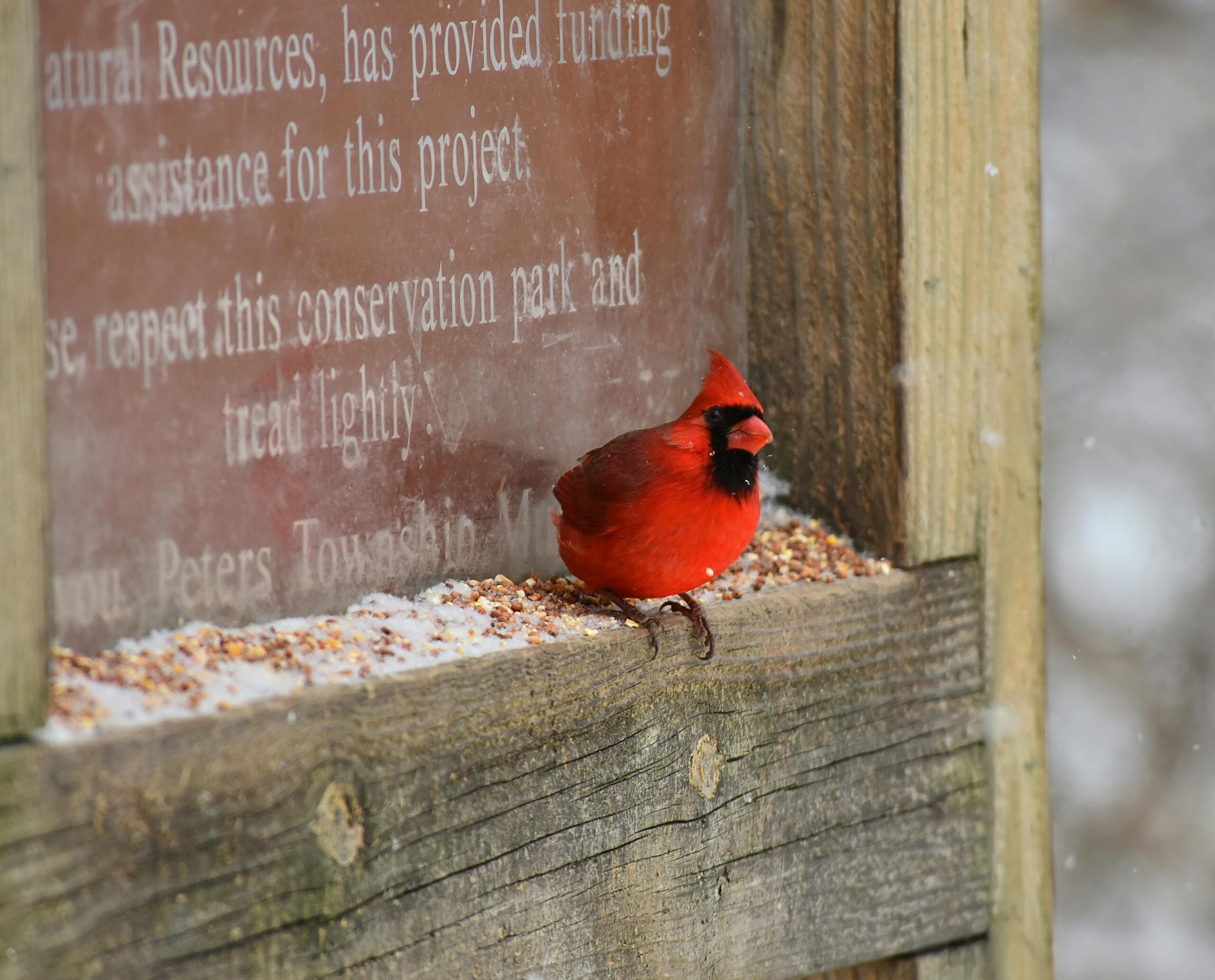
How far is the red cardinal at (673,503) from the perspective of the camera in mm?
2139

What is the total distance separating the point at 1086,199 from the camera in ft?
15.9

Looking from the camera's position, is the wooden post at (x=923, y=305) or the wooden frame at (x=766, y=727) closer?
the wooden frame at (x=766, y=727)

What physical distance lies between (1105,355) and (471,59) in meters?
3.12

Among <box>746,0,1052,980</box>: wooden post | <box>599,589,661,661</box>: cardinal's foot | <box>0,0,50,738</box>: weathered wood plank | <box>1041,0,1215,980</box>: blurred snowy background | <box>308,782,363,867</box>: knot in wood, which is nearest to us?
<box>0,0,50,738</box>: weathered wood plank

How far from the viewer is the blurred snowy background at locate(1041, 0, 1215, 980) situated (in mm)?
4672

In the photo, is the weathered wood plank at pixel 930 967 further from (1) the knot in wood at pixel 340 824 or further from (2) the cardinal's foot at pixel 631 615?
(1) the knot in wood at pixel 340 824

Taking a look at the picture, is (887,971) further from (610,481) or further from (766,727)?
(610,481)

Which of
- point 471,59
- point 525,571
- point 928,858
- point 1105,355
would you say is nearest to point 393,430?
point 525,571

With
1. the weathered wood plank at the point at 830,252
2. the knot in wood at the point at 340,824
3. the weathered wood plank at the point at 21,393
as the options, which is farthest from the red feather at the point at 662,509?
the weathered wood plank at the point at 21,393

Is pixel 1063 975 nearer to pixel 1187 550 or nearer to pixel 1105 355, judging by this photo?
pixel 1187 550

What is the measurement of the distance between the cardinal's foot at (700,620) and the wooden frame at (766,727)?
24 millimetres

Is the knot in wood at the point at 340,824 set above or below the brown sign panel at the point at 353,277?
below

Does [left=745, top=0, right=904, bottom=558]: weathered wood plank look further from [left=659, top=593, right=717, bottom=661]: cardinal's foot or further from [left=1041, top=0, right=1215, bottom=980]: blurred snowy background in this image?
[left=1041, top=0, right=1215, bottom=980]: blurred snowy background

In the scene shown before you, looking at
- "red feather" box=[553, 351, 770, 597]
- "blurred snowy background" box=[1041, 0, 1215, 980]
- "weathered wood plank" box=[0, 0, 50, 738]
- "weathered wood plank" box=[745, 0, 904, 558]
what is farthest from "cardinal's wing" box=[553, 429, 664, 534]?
"blurred snowy background" box=[1041, 0, 1215, 980]
